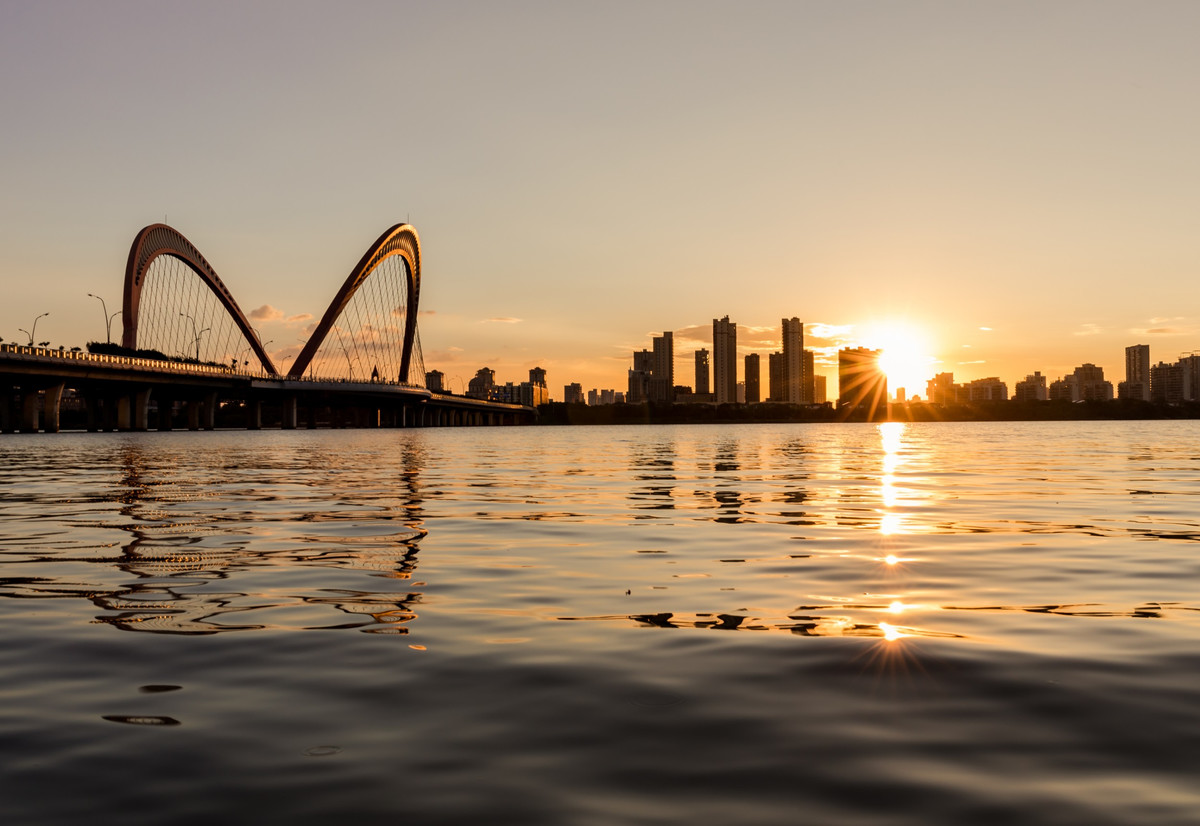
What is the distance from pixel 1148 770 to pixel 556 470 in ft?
128

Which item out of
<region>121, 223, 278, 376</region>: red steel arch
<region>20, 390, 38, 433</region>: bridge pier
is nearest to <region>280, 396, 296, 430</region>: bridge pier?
<region>121, 223, 278, 376</region>: red steel arch

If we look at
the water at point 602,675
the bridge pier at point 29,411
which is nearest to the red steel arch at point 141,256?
the bridge pier at point 29,411

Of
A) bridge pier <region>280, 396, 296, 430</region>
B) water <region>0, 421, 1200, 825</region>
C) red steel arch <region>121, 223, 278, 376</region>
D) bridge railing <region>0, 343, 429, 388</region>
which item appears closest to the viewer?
water <region>0, 421, 1200, 825</region>

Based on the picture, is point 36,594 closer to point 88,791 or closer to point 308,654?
point 308,654

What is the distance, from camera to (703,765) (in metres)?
5.51

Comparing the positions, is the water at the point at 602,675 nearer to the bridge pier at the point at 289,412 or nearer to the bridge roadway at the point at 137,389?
the bridge roadway at the point at 137,389

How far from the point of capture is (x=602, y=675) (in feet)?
25.0

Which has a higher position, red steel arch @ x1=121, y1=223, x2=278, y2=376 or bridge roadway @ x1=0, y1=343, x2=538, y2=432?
red steel arch @ x1=121, y1=223, x2=278, y2=376

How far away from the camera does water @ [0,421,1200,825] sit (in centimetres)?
510

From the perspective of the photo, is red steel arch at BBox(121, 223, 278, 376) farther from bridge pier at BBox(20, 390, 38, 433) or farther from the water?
the water

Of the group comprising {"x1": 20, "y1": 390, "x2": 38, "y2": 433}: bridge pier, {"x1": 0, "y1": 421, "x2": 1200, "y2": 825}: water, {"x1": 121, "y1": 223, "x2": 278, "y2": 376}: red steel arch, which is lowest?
{"x1": 0, "y1": 421, "x2": 1200, "y2": 825}: water

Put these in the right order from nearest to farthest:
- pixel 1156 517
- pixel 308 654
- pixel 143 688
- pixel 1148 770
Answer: pixel 1148 770, pixel 143 688, pixel 308 654, pixel 1156 517

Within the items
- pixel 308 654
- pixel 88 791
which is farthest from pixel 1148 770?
pixel 308 654

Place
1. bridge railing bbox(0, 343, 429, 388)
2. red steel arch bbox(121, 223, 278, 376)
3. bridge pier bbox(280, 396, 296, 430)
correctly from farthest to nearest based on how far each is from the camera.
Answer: bridge pier bbox(280, 396, 296, 430)
red steel arch bbox(121, 223, 278, 376)
bridge railing bbox(0, 343, 429, 388)
